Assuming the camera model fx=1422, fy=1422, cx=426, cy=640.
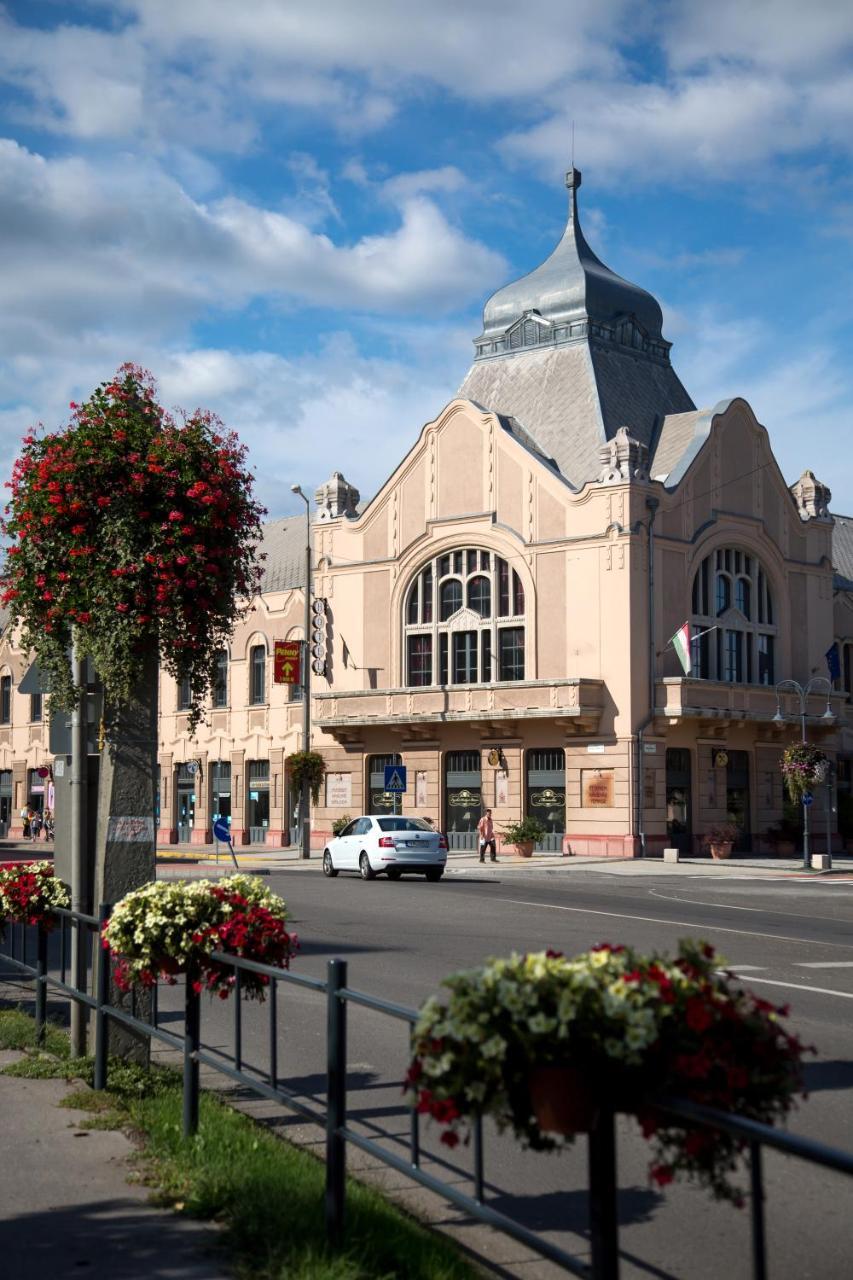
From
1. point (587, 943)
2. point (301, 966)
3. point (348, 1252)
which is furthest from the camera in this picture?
point (587, 943)

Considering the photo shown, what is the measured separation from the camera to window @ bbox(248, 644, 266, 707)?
55.3 meters

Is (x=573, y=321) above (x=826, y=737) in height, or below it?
above

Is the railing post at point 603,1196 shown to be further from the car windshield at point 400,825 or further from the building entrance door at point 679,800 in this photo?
the building entrance door at point 679,800

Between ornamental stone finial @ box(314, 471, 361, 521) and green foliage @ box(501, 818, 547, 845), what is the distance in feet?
46.1

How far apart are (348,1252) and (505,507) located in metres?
42.3

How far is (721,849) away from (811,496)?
571 inches

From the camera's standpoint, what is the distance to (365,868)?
33188 millimetres

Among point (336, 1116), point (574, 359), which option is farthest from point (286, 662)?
point (336, 1116)

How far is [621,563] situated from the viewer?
43375 millimetres

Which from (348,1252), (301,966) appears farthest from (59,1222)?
(301,966)

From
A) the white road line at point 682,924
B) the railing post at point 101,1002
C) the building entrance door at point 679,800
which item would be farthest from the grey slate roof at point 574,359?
the railing post at point 101,1002

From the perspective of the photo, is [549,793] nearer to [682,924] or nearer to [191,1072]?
[682,924]

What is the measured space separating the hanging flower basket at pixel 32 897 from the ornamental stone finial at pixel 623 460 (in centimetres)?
3479

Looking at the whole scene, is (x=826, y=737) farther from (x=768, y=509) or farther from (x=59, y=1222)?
(x=59, y=1222)
